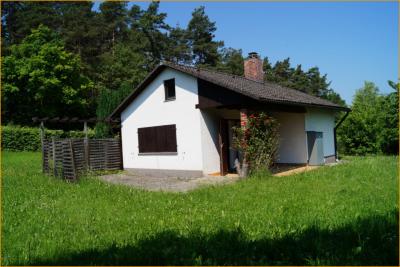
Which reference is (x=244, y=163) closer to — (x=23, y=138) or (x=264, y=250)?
(x=264, y=250)

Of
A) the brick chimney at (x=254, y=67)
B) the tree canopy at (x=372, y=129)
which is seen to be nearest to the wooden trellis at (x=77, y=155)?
the brick chimney at (x=254, y=67)

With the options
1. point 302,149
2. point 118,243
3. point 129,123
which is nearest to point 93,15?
point 129,123

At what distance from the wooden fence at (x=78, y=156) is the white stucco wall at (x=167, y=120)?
2.14 feet

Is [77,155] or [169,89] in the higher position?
[169,89]

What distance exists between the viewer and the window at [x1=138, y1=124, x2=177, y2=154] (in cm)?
1670

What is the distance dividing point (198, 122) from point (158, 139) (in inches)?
108

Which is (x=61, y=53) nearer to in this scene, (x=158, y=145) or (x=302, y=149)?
(x=158, y=145)

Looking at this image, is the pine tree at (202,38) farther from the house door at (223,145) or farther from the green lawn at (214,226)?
the green lawn at (214,226)

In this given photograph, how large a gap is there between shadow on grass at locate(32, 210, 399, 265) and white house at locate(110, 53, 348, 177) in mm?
8362

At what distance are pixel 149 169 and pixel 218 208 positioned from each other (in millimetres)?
10484

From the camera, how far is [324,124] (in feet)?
64.3

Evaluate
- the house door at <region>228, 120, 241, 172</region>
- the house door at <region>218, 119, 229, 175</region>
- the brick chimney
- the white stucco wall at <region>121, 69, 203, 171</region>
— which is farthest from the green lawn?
the brick chimney

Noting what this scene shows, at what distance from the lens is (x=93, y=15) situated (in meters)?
48.4

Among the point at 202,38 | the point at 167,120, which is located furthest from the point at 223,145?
the point at 202,38
